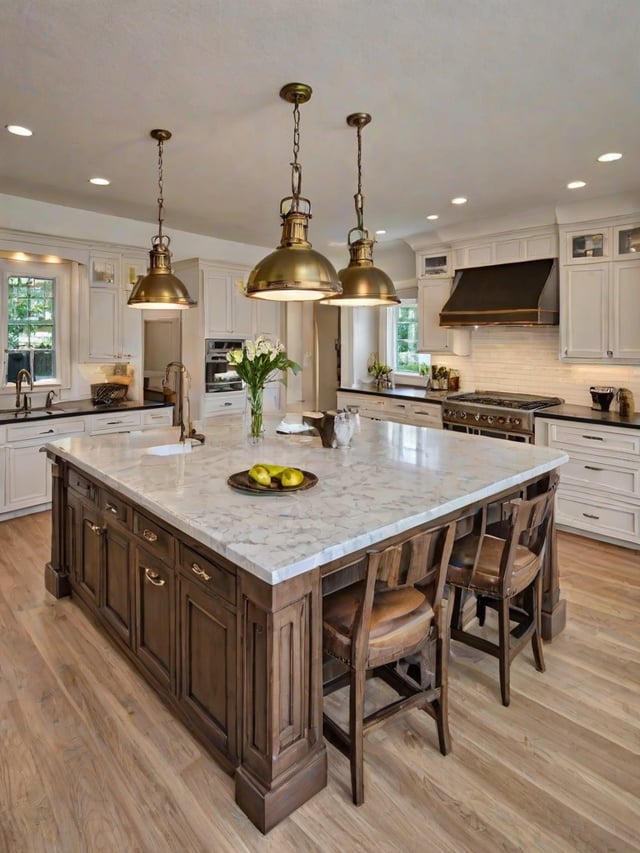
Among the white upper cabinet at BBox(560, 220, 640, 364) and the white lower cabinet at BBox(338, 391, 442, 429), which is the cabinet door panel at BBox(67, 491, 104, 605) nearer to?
the white lower cabinet at BBox(338, 391, 442, 429)

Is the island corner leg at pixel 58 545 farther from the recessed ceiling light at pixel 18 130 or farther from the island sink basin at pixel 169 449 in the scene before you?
the recessed ceiling light at pixel 18 130

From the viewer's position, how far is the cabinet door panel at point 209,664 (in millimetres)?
1759

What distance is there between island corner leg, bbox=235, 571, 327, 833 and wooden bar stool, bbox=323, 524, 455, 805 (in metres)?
0.12

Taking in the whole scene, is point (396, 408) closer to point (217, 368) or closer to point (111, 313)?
point (217, 368)

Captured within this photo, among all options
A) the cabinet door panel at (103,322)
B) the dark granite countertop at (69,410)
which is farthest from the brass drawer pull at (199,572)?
the cabinet door panel at (103,322)

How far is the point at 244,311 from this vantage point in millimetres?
6387

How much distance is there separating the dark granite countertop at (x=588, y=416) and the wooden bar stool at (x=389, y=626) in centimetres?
287

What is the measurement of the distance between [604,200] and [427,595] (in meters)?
3.95

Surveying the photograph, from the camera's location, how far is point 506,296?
501cm

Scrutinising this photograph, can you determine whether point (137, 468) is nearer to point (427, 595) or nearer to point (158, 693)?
point (158, 693)

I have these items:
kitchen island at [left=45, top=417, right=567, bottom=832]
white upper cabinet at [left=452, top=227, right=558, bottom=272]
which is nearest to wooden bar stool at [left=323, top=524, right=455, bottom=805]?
kitchen island at [left=45, top=417, right=567, bottom=832]

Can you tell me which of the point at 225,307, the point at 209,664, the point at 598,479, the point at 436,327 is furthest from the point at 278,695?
the point at 225,307

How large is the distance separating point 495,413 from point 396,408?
129 cm

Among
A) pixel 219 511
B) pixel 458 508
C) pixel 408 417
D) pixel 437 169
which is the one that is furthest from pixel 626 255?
pixel 219 511
